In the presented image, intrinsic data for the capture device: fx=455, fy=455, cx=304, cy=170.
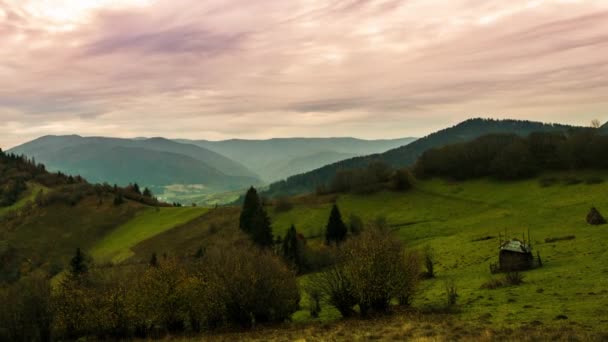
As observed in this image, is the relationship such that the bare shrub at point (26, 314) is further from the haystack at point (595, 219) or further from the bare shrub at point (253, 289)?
Answer: the haystack at point (595, 219)

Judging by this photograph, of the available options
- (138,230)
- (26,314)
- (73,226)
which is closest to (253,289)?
(26,314)

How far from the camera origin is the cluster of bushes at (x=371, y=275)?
131 feet

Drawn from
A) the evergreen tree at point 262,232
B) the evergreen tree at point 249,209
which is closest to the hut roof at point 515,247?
the evergreen tree at point 262,232

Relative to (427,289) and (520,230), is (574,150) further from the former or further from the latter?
(427,289)

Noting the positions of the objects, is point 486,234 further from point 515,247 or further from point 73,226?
point 73,226

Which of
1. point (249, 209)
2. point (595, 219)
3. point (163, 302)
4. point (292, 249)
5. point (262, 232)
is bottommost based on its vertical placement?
point (292, 249)

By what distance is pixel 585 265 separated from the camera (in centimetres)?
4800

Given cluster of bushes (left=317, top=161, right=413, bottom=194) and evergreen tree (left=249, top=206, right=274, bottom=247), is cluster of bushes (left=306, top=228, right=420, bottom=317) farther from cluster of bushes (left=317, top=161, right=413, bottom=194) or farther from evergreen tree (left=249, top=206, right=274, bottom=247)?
cluster of bushes (left=317, top=161, right=413, bottom=194)

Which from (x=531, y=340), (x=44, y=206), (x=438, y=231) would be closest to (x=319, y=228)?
(x=438, y=231)

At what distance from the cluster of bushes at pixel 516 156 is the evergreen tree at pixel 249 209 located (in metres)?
66.6

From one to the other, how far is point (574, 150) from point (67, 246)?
6389 inches

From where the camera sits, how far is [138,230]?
15362 cm

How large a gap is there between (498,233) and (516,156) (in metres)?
67.6

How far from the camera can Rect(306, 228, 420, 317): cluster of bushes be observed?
40031 mm
